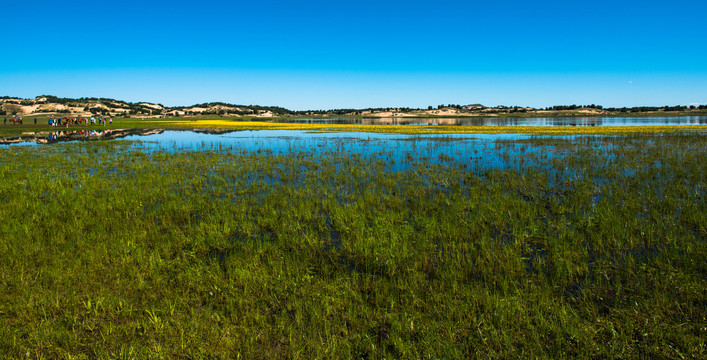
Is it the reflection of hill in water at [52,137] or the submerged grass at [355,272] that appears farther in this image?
the reflection of hill in water at [52,137]

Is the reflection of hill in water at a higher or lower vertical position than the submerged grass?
higher

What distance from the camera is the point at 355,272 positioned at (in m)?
6.89

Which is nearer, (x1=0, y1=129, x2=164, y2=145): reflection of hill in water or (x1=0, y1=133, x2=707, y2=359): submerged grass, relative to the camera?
(x1=0, y1=133, x2=707, y2=359): submerged grass

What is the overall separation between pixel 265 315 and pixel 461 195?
31.9 feet

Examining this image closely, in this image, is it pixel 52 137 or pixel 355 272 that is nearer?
pixel 355 272

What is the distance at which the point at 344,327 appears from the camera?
16.6 ft

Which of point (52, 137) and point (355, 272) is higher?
point (52, 137)

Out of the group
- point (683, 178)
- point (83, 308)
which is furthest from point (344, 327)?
point (683, 178)

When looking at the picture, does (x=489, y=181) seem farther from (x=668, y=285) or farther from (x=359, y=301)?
(x=359, y=301)

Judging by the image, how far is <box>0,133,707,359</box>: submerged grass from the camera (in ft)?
15.4

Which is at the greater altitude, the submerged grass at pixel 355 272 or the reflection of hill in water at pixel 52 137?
the reflection of hill in water at pixel 52 137

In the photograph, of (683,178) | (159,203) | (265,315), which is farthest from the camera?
(683,178)

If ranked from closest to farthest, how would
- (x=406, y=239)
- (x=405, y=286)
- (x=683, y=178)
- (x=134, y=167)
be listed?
(x=405, y=286) → (x=406, y=239) → (x=683, y=178) → (x=134, y=167)

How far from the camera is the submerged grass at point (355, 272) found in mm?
4691
